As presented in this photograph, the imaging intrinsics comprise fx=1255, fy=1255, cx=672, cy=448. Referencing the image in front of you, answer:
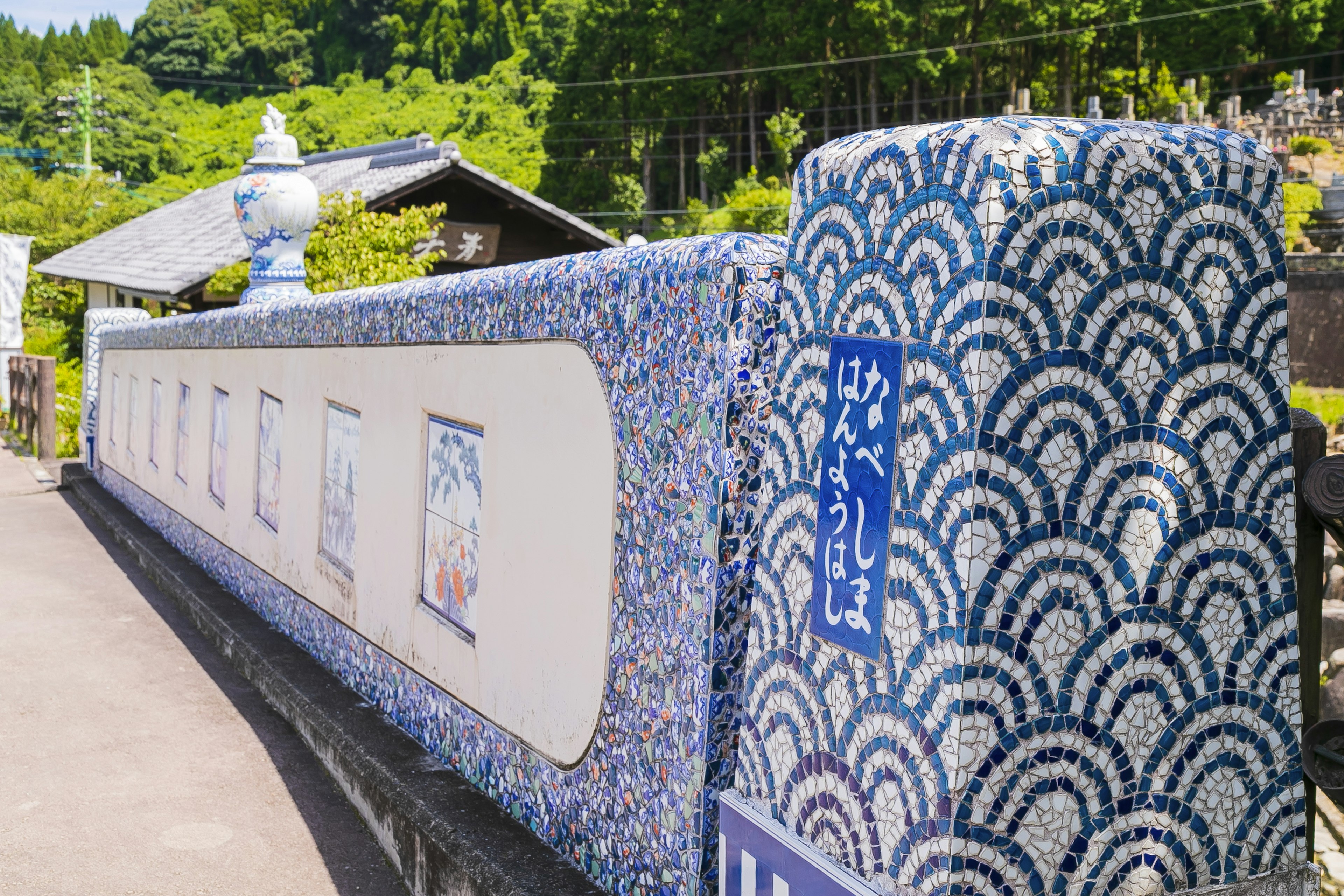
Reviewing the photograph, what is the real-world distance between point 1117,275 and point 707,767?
1316 millimetres

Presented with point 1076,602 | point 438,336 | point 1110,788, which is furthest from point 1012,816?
point 438,336

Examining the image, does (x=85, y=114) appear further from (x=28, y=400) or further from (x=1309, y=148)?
(x=1309, y=148)

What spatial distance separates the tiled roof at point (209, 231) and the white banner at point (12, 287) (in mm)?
850

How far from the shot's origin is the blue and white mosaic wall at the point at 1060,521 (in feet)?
6.48

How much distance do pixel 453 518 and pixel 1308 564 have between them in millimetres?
2740

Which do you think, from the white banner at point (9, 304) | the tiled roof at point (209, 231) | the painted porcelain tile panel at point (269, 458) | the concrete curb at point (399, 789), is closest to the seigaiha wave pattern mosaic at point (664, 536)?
the concrete curb at point (399, 789)

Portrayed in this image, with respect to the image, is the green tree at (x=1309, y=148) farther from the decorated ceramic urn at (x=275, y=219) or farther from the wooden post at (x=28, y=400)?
the decorated ceramic urn at (x=275, y=219)

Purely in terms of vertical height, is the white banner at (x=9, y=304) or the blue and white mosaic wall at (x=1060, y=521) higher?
the white banner at (x=9, y=304)

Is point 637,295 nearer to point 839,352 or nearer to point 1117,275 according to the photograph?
point 839,352

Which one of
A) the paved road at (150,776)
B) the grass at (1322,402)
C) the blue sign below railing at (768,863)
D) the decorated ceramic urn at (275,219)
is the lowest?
the paved road at (150,776)

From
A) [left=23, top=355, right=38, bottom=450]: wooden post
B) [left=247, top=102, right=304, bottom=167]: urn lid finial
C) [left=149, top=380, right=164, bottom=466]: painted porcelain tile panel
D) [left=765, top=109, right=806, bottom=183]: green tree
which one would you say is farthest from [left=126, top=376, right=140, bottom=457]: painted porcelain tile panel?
[left=765, top=109, right=806, bottom=183]: green tree

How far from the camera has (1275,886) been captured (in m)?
2.27

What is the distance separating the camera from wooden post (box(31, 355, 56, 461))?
15586 mm

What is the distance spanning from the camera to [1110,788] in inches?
82.7
